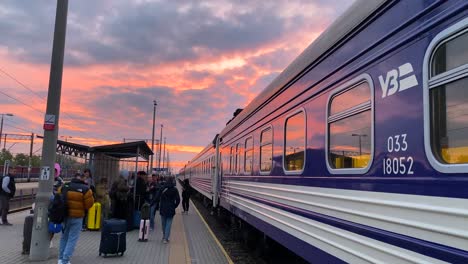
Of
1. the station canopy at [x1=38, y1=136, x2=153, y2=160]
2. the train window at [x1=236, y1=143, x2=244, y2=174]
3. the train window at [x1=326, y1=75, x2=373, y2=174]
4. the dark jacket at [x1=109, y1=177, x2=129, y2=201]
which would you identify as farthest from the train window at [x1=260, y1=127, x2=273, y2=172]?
the station canopy at [x1=38, y1=136, x2=153, y2=160]

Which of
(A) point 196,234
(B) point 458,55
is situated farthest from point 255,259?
(B) point 458,55

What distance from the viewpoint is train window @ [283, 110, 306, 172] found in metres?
5.23

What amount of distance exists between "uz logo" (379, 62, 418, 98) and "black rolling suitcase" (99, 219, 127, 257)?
693 centimetres

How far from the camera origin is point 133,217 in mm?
13727

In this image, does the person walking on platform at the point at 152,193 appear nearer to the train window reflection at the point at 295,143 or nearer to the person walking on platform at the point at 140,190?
the person walking on platform at the point at 140,190

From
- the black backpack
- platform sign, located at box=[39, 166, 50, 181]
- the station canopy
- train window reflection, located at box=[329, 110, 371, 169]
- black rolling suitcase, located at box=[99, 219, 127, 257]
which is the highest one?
the station canopy

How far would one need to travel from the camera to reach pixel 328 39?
15.2 feet

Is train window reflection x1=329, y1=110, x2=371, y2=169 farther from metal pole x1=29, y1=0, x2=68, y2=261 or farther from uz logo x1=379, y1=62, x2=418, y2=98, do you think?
metal pole x1=29, y1=0, x2=68, y2=261

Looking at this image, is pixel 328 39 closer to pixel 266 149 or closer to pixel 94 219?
pixel 266 149

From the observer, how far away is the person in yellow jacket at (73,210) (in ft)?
24.4

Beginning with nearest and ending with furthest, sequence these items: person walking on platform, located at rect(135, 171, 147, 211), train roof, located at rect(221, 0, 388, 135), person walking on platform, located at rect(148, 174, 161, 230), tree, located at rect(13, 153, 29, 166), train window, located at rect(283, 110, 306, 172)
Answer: train roof, located at rect(221, 0, 388, 135) < train window, located at rect(283, 110, 306, 172) < person walking on platform, located at rect(135, 171, 147, 211) < person walking on platform, located at rect(148, 174, 161, 230) < tree, located at rect(13, 153, 29, 166)

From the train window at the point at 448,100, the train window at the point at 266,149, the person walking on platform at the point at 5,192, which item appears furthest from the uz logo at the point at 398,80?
the person walking on platform at the point at 5,192

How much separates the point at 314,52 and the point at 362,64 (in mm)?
1334

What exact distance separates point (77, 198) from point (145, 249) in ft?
10.9
